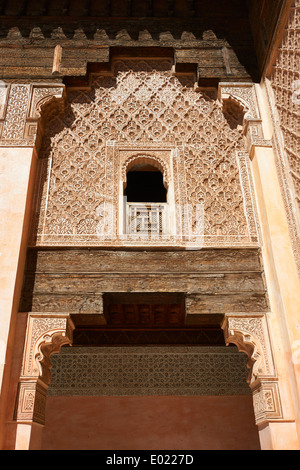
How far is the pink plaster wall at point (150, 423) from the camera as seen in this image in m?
4.74

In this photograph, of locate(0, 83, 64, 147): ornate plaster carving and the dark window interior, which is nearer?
locate(0, 83, 64, 147): ornate plaster carving

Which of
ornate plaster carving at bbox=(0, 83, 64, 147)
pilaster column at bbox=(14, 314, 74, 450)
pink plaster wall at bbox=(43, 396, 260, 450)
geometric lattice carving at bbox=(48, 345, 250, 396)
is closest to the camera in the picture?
pilaster column at bbox=(14, 314, 74, 450)

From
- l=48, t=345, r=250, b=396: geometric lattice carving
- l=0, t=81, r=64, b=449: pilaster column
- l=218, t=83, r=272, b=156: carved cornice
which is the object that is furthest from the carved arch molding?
l=48, t=345, r=250, b=396: geometric lattice carving

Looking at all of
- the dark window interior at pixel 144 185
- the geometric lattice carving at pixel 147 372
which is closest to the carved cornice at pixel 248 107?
the dark window interior at pixel 144 185

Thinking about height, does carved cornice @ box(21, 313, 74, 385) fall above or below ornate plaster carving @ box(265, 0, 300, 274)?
below

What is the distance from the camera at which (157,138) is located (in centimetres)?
410

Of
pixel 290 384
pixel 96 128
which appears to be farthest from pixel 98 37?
pixel 290 384

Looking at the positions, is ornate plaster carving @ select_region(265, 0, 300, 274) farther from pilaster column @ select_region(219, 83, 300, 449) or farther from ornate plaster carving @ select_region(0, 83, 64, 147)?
ornate plaster carving @ select_region(0, 83, 64, 147)

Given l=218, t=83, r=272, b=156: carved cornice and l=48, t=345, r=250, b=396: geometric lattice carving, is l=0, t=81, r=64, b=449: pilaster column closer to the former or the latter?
l=218, t=83, r=272, b=156: carved cornice

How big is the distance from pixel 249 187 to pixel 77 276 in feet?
6.19

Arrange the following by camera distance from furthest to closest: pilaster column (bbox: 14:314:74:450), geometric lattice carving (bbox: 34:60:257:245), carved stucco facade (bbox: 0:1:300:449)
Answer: geometric lattice carving (bbox: 34:60:257:245) < carved stucco facade (bbox: 0:1:300:449) < pilaster column (bbox: 14:314:74:450)

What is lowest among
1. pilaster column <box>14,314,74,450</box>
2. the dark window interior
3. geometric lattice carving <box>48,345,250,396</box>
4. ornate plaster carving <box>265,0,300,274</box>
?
pilaster column <box>14,314,74,450</box>

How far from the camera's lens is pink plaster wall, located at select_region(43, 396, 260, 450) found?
4738 millimetres

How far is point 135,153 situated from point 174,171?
1.46 ft
